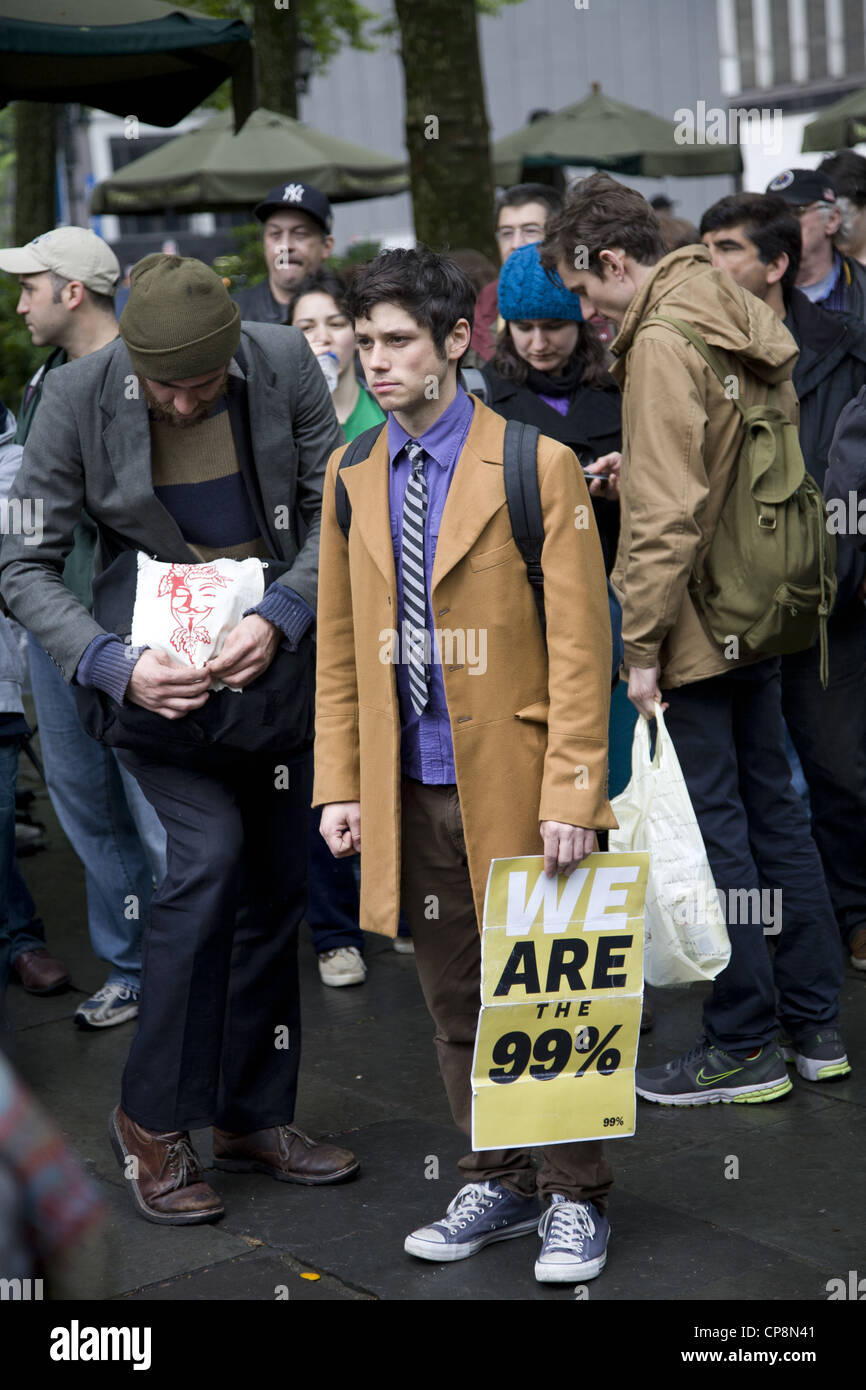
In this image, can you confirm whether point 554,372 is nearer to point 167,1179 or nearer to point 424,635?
point 424,635

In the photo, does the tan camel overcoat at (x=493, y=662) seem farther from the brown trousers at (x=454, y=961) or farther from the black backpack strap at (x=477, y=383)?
the black backpack strap at (x=477, y=383)

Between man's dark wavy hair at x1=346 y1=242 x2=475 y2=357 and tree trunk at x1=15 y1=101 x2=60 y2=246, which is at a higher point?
tree trunk at x1=15 y1=101 x2=60 y2=246

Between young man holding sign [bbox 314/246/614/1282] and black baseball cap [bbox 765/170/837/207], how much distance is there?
3.11 m

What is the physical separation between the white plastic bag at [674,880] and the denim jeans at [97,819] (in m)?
1.84

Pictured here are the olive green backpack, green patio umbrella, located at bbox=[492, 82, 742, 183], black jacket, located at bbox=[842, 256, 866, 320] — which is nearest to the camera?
the olive green backpack

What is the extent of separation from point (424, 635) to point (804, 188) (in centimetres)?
353

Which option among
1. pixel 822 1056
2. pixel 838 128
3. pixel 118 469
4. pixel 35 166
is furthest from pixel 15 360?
pixel 822 1056

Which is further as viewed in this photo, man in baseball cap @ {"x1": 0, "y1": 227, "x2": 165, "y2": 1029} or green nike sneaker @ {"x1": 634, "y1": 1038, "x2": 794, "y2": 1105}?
man in baseball cap @ {"x1": 0, "y1": 227, "x2": 165, "y2": 1029}

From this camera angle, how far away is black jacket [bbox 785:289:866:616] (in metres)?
5.04

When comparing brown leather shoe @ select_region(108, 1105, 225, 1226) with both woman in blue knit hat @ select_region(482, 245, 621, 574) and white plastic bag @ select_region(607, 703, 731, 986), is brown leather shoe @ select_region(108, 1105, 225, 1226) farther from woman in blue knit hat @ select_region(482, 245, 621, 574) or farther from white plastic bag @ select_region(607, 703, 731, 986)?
woman in blue knit hat @ select_region(482, 245, 621, 574)

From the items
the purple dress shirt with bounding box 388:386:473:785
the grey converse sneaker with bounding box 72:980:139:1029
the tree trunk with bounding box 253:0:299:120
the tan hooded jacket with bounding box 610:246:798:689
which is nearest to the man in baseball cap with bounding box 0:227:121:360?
the tan hooded jacket with bounding box 610:246:798:689

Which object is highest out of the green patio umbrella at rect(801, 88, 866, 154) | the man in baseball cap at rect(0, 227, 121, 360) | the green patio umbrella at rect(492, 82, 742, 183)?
the green patio umbrella at rect(492, 82, 742, 183)
